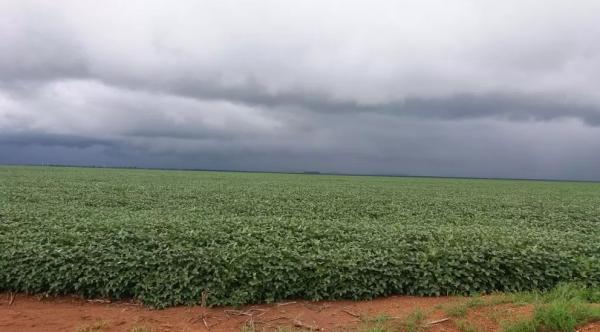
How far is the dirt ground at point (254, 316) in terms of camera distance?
5.49 m

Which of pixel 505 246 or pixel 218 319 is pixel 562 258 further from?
pixel 218 319

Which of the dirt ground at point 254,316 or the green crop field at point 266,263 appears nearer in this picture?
the dirt ground at point 254,316

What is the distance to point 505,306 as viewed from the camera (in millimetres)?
5812

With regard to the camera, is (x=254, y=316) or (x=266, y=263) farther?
(x=266, y=263)

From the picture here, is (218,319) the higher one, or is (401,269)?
(401,269)

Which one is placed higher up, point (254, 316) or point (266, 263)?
point (266, 263)

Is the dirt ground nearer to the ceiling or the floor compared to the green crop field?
nearer to the floor

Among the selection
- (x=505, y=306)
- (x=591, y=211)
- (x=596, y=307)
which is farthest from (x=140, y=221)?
(x=591, y=211)

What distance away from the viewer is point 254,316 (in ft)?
19.5

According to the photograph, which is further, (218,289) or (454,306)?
(218,289)

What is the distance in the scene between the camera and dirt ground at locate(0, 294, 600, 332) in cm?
549

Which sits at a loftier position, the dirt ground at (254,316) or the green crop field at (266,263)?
the green crop field at (266,263)

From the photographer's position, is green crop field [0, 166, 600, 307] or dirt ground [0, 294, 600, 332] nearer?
dirt ground [0, 294, 600, 332]

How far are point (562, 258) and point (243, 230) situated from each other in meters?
5.91
